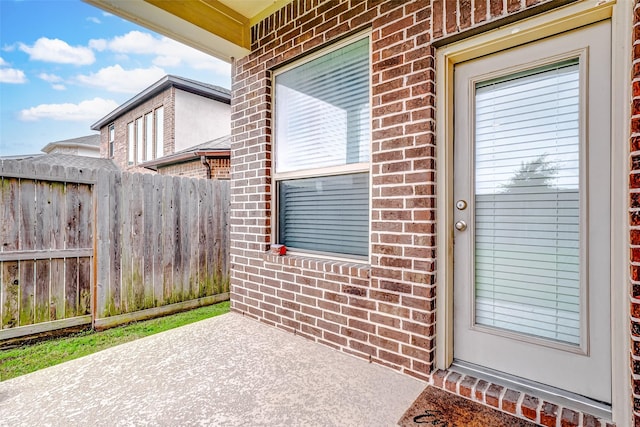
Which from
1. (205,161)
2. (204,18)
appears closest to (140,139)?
(205,161)

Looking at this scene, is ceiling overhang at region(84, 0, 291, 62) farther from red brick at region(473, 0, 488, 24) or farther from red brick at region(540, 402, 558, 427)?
red brick at region(540, 402, 558, 427)

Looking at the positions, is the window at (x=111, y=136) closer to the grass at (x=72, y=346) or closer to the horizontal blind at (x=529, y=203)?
the grass at (x=72, y=346)

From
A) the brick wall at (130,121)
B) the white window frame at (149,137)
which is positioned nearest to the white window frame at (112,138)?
the brick wall at (130,121)

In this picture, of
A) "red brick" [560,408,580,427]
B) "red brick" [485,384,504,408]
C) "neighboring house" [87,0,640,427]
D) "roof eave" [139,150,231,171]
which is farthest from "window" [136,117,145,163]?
"red brick" [560,408,580,427]

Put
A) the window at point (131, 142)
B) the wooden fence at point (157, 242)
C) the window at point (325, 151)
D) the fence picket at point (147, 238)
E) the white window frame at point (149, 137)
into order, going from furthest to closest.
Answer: the window at point (131, 142)
the white window frame at point (149, 137)
the fence picket at point (147, 238)
the wooden fence at point (157, 242)
the window at point (325, 151)

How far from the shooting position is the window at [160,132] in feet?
31.5

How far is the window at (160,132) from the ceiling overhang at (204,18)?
308 inches

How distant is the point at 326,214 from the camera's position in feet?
7.99

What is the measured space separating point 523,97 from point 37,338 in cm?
→ 416

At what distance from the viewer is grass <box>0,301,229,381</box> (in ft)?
7.19

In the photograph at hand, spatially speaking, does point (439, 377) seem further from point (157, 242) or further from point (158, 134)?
point (158, 134)

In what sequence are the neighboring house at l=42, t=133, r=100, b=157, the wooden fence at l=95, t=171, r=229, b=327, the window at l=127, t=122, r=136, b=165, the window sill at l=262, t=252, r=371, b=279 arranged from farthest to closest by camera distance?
the neighboring house at l=42, t=133, r=100, b=157, the window at l=127, t=122, r=136, b=165, the wooden fence at l=95, t=171, r=229, b=327, the window sill at l=262, t=252, r=371, b=279

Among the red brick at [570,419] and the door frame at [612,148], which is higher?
the door frame at [612,148]

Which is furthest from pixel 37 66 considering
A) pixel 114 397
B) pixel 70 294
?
pixel 114 397
